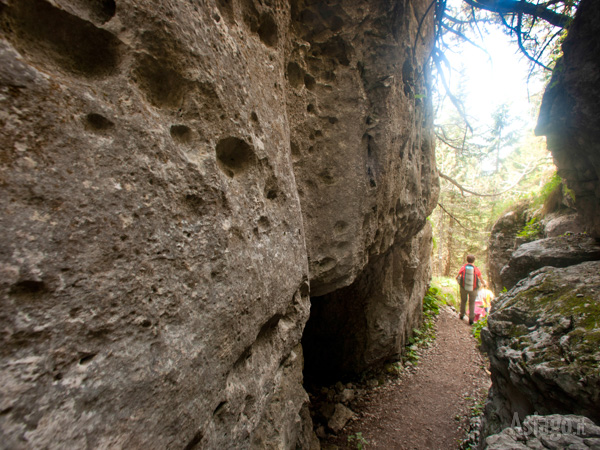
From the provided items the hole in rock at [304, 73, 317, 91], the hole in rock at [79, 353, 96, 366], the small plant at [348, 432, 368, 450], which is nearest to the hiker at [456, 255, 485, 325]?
the small plant at [348, 432, 368, 450]

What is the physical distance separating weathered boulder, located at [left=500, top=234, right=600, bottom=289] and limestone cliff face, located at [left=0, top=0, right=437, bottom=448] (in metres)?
4.81

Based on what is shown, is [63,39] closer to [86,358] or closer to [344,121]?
[86,358]

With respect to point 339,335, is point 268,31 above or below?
above

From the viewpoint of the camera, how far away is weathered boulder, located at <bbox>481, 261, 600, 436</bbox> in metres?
2.78

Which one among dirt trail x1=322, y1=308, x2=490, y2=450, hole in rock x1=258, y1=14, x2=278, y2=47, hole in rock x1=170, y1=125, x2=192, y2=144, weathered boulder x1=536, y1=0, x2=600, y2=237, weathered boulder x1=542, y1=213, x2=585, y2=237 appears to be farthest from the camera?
weathered boulder x1=542, y1=213, x2=585, y2=237

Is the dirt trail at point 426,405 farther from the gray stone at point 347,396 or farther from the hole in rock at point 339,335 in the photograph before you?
the hole in rock at point 339,335

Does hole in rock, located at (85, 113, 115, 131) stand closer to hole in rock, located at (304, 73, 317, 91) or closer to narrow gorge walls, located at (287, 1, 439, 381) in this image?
narrow gorge walls, located at (287, 1, 439, 381)

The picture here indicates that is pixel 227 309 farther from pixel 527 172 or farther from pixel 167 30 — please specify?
pixel 527 172

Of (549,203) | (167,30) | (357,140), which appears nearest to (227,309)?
(167,30)

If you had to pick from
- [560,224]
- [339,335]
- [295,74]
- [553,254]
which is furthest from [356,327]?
[560,224]

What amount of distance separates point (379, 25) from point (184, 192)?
382 centimetres

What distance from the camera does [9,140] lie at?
122 centimetres

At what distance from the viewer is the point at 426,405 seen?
17.5ft

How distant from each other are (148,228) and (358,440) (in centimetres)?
479
